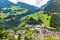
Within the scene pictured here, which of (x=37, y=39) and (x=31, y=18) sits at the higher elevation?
(x=31, y=18)

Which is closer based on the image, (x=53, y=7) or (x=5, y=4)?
(x=53, y=7)

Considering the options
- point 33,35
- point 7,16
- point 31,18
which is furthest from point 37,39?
point 7,16

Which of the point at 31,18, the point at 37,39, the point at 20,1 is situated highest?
the point at 20,1

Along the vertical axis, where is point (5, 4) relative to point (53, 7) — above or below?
above

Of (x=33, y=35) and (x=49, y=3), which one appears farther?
(x=49, y=3)

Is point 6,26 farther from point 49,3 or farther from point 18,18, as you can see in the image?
point 49,3

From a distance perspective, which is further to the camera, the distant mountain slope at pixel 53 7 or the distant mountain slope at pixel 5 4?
the distant mountain slope at pixel 5 4

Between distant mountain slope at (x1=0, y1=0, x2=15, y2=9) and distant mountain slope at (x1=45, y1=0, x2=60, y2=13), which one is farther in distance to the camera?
distant mountain slope at (x1=0, y1=0, x2=15, y2=9)

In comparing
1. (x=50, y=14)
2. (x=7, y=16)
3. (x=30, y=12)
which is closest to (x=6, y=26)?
(x=7, y=16)

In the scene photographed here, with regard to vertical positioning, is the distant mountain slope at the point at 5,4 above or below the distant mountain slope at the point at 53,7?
above

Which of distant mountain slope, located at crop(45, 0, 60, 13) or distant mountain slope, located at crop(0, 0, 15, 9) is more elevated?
distant mountain slope, located at crop(0, 0, 15, 9)

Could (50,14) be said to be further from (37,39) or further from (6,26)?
(6,26)
